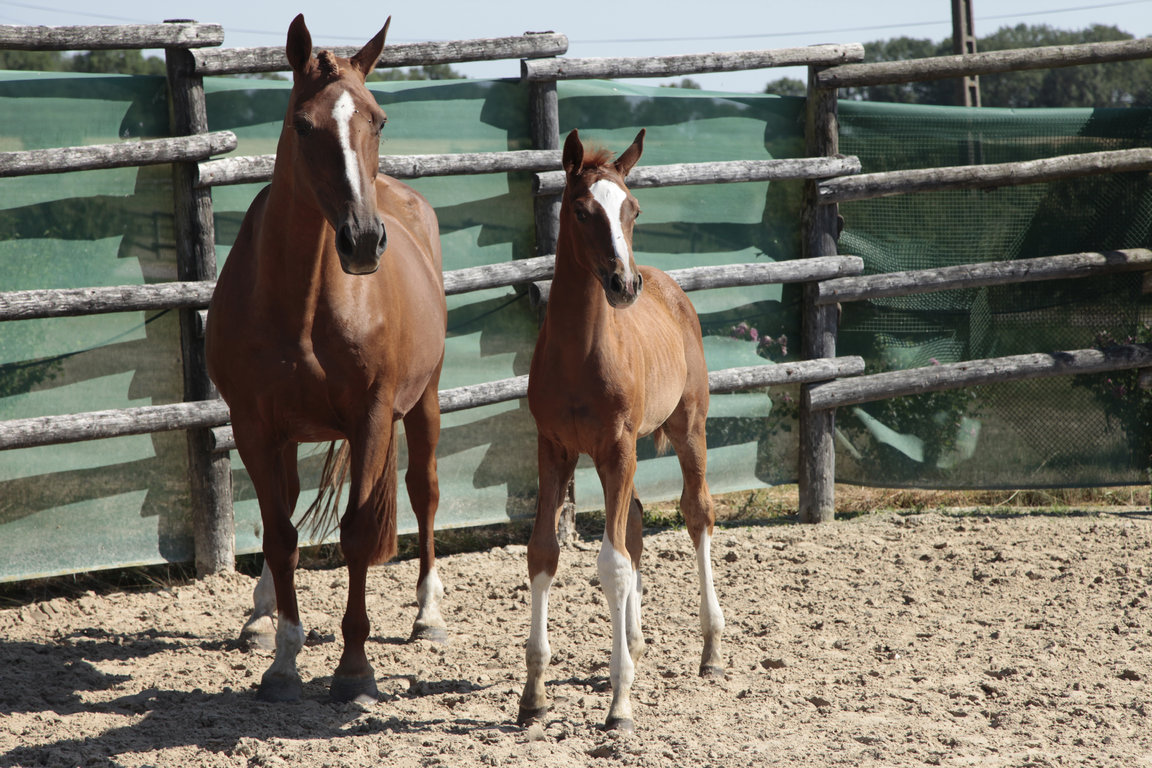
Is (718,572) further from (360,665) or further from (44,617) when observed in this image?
(44,617)

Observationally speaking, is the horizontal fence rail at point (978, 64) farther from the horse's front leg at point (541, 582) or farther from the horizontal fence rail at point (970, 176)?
the horse's front leg at point (541, 582)

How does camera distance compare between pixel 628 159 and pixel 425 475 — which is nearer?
pixel 628 159

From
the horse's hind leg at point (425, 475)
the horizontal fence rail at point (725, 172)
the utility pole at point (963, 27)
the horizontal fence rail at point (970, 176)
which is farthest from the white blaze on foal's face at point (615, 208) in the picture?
the utility pole at point (963, 27)

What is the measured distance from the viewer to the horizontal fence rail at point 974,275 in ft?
20.2

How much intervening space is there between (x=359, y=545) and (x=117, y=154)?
2.35 m

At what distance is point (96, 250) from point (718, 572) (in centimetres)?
347

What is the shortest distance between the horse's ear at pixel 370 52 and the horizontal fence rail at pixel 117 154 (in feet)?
5.44

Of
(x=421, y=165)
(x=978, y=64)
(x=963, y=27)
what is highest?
(x=963, y=27)

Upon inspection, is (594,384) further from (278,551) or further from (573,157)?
(278,551)

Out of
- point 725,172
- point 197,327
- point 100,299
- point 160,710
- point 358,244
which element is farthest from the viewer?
point 725,172

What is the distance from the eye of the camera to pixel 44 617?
459 centimetres

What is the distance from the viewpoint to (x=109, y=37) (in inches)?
184

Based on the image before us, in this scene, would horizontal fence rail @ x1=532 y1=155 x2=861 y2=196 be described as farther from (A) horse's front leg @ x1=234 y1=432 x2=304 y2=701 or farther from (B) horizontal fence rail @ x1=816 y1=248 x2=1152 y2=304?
(A) horse's front leg @ x1=234 y1=432 x2=304 y2=701

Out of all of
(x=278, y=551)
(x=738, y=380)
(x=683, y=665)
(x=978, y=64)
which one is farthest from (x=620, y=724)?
(x=978, y=64)
